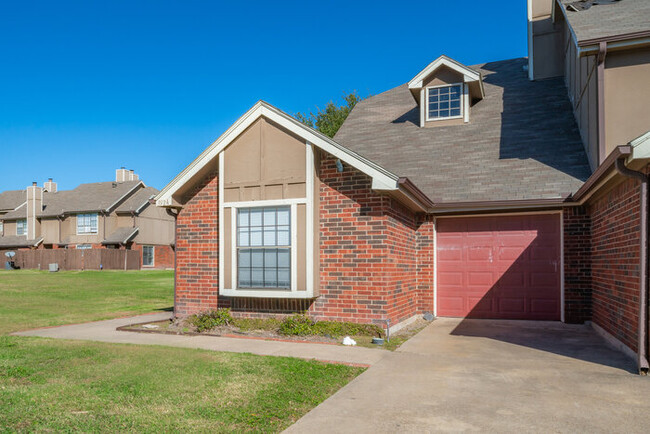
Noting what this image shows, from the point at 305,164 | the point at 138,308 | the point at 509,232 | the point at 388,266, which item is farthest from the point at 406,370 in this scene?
the point at 138,308

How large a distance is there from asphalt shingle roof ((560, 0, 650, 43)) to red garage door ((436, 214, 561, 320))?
403 centimetres

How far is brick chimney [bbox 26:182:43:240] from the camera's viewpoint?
44237mm

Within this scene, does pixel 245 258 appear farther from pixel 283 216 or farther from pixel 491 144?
pixel 491 144

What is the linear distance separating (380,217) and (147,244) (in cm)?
3783

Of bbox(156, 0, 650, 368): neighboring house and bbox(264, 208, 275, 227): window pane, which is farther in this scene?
bbox(264, 208, 275, 227): window pane

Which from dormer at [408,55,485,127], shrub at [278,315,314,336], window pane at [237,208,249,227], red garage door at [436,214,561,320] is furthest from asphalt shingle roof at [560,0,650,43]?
shrub at [278,315,314,336]

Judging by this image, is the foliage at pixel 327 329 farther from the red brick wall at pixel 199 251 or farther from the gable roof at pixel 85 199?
the gable roof at pixel 85 199

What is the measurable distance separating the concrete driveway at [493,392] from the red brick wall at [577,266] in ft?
7.22

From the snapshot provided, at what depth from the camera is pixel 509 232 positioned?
460 inches

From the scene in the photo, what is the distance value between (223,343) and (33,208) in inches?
1713

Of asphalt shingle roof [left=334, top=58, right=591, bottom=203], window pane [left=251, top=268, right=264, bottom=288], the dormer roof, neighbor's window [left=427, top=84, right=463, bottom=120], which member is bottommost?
window pane [left=251, top=268, right=264, bottom=288]

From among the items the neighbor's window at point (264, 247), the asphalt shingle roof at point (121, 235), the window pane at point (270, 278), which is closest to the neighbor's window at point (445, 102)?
the neighbor's window at point (264, 247)

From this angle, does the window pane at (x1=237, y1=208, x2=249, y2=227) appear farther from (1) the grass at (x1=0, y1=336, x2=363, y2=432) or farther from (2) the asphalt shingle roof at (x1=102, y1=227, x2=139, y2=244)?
(2) the asphalt shingle roof at (x1=102, y1=227, x2=139, y2=244)

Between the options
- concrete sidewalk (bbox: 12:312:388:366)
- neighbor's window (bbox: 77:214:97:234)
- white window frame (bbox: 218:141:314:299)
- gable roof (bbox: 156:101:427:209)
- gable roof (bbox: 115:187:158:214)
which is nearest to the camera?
concrete sidewalk (bbox: 12:312:388:366)
